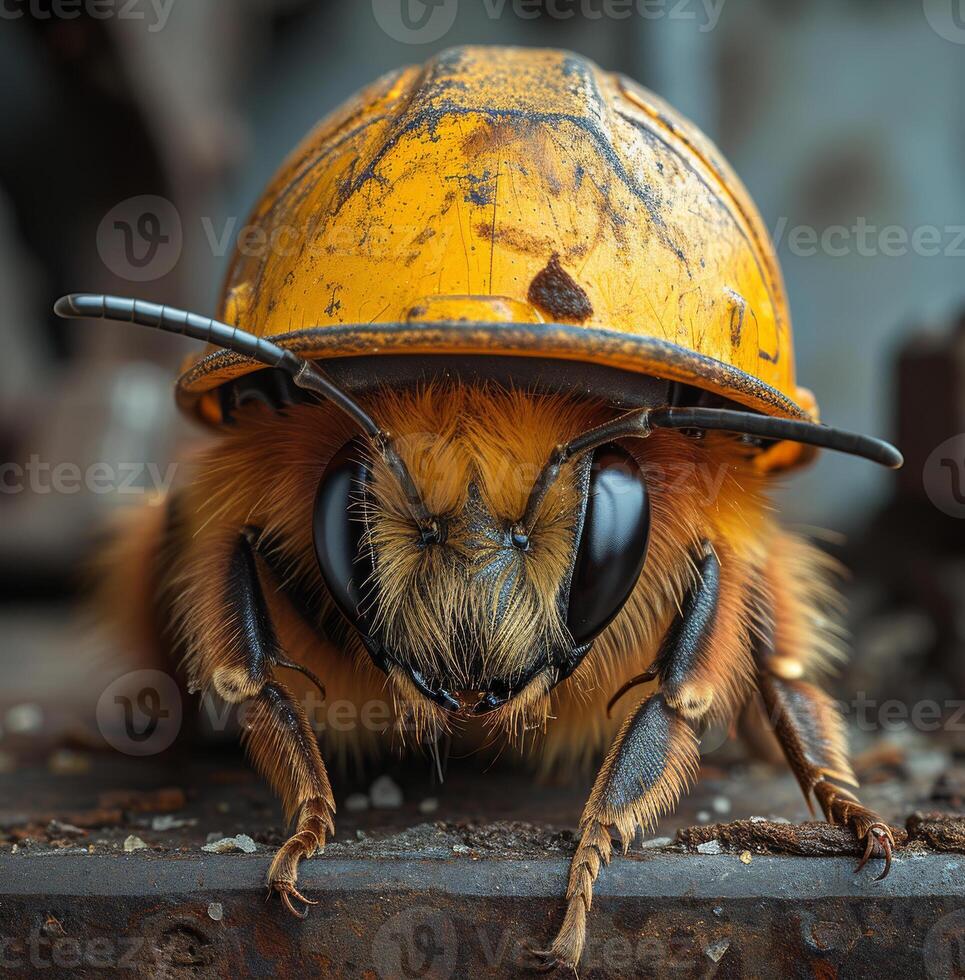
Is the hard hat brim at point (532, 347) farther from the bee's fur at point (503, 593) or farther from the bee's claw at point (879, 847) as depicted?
the bee's claw at point (879, 847)

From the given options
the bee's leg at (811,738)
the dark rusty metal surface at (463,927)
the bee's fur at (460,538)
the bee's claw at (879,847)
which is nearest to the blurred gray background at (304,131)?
the bee's fur at (460,538)

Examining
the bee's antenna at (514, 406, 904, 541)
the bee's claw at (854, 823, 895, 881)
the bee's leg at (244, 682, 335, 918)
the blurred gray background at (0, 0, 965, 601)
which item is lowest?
the bee's claw at (854, 823, 895, 881)

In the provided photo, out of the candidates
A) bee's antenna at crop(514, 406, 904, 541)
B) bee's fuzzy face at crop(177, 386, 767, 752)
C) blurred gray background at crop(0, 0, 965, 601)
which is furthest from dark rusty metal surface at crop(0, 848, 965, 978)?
blurred gray background at crop(0, 0, 965, 601)

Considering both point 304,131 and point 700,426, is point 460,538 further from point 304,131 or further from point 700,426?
point 304,131

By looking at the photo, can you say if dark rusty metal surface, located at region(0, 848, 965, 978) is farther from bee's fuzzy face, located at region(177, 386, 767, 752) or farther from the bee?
bee's fuzzy face, located at region(177, 386, 767, 752)

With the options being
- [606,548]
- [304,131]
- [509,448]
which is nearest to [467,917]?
[606,548]

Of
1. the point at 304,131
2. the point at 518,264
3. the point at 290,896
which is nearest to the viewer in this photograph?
the point at 290,896
